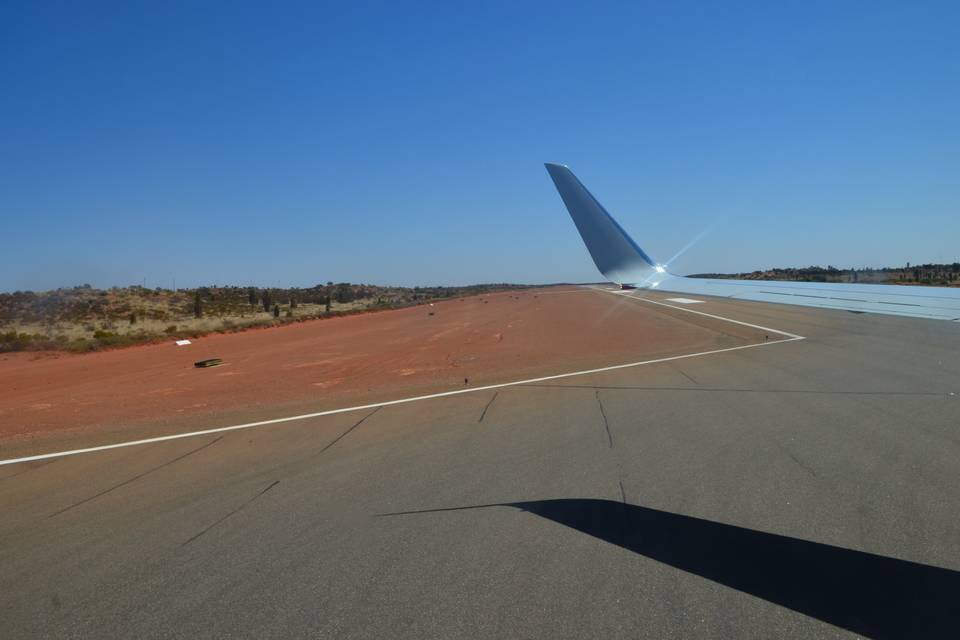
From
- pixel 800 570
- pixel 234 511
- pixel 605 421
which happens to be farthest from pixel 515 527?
pixel 605 421

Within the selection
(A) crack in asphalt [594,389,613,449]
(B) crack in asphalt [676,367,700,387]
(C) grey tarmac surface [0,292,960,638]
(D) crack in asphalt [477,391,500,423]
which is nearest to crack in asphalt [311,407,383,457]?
(C) grey tarmac surface [0,292,960,638]

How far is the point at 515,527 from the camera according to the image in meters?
4.66

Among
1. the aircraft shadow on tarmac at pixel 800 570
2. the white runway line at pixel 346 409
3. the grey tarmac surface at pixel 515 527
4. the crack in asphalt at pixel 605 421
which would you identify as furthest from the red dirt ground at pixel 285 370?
the aircraft shadow on tarmac at pixel 800 570

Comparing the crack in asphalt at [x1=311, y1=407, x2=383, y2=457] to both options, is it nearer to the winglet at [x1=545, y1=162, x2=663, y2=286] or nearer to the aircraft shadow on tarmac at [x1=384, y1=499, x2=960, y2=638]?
the aircraft shadow on tarmac at [x1=384, y1=499, x2=960, y2=638]

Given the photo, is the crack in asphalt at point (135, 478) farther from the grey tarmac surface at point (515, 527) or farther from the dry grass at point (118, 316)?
the dry grass at point (118, 316)

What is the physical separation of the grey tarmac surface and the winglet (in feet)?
14.2

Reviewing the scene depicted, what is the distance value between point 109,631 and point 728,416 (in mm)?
6688

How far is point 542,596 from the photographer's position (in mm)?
3627

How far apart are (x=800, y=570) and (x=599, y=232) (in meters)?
8.96

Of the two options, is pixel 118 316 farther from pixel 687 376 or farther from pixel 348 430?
pixel 687 376

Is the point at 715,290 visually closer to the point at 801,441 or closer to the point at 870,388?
the point at 870,388

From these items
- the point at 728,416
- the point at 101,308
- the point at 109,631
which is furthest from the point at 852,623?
the point at 101,308

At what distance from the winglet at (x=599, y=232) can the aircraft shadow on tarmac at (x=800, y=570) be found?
26.2 feet

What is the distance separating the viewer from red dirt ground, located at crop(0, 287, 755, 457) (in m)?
10.2
